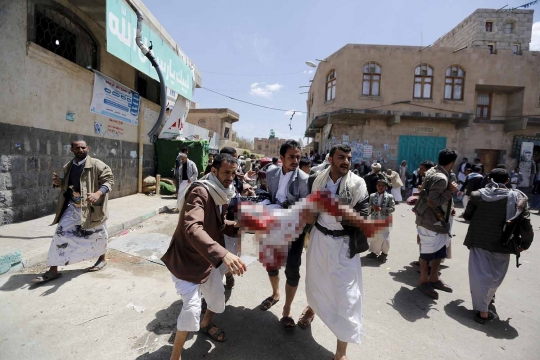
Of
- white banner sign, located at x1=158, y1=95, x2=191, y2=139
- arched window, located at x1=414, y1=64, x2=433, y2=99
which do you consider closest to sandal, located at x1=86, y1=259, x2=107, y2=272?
white banner sign, located at x1=158, y1=95, x2=191, y2=139

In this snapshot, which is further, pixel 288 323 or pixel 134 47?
pixel 134 47

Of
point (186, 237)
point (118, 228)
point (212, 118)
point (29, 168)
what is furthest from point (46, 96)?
point (212, 118)

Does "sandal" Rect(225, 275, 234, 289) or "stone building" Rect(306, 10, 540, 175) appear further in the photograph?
"stone building" Rect(306, 10, 540, 175)

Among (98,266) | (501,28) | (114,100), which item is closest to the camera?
(98,266)

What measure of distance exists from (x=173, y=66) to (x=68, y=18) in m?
3.23

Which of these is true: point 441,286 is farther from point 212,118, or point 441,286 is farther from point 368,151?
point 212,118

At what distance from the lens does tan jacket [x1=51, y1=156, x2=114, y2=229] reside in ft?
11.7

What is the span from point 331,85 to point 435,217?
→ 1429 centimetres

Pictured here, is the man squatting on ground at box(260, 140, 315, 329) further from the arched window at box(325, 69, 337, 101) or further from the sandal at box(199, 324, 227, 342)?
the arched window at box(325, 69, 337, 101)

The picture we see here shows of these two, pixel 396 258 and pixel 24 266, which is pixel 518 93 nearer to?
pixel 396 258

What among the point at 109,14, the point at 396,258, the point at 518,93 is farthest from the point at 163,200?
the point at 518,93

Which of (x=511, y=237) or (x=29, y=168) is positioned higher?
(x=29, y=168)

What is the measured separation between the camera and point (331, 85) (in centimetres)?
1638

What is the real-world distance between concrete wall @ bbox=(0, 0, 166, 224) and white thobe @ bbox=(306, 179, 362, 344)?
18.3 feet
